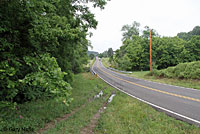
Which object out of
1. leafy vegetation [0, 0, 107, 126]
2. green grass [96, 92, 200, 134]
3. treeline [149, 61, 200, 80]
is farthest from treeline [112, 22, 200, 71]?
leafy vegetation [0, 0, 107, 126]

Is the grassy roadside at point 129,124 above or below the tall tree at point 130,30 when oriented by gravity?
below

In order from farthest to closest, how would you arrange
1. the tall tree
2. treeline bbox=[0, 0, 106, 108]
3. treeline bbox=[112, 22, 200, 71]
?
the tall tree < treeline bbox=[112, 22, 200, 71] < treeline bbox=[0, 0, 106, 108]

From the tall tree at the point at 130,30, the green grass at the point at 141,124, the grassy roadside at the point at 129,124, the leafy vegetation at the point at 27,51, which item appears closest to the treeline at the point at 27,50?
the leafy vegetation at the point at 27,51

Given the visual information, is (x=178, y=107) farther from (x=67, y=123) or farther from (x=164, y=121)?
(x=67, y=123)

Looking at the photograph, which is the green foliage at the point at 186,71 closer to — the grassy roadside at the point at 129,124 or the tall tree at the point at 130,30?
the grassy roadside at the point at 129,124

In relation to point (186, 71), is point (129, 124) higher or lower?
lower

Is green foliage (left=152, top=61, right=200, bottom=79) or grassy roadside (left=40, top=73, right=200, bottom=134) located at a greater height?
green foliage (left=152, top=61, right=200, bottom=79)

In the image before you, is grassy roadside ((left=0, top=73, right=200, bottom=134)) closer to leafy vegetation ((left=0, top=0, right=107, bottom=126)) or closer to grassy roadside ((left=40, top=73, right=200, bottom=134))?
grassy roadside ((left=40, top=73, right=200, bottom=134))

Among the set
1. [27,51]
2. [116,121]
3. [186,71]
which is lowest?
[116,121]

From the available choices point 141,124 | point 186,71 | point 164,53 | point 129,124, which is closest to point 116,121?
point 129,124

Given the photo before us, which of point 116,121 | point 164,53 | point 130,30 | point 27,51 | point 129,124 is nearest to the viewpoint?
point 27,51

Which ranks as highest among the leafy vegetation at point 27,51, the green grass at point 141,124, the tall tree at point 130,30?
the tall tree at point 130,30

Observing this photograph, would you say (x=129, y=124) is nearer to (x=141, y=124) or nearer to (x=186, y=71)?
(x=141, y=124)

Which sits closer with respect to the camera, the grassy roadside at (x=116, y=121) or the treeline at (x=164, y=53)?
the grassy roadside at (x=116, y=121)
